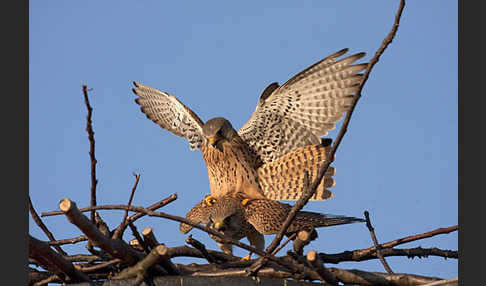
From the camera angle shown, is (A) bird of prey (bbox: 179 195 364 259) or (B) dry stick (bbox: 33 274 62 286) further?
(A) bird of prey (bbox: 179 195 364 259)

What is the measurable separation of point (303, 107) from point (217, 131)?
624 mm

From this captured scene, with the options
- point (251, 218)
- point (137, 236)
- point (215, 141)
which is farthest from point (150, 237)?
point (215, 141)

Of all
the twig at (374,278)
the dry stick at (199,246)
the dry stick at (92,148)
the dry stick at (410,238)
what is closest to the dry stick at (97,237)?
the dry stick at (199,246)

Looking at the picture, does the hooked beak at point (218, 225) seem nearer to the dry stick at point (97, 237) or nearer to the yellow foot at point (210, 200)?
the yellow foot at point (210, 200)

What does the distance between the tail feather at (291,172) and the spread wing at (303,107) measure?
58 millimetres

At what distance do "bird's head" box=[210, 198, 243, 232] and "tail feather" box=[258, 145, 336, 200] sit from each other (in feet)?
1.22

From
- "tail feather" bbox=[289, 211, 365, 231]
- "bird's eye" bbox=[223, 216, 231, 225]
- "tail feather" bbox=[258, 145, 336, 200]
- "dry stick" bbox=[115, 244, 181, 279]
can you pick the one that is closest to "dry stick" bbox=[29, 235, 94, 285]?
"dry stick" bbox=[115, 244, 181, 279]

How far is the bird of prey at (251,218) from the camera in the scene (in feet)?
13.5

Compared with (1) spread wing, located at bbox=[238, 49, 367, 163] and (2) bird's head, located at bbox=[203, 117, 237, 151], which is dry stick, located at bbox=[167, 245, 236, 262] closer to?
(2) bird's head, located at bbox=[203, 117, 237, 151]

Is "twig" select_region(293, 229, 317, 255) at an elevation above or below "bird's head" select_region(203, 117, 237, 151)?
below

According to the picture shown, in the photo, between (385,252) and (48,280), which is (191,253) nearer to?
(48,280)

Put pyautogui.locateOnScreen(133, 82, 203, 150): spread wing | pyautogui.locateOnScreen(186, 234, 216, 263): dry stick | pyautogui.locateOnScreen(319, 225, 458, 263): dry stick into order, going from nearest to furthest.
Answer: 1. pyautogui.locateOnScreen(186, 234, 216, 263): dry stick
2. pyautogui.locateOnScreen(319, 225, 458, 263): dry stick
3. pyautogui.locateOnScreen(133, 82, 203, 150): spread wing

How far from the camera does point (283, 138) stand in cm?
462

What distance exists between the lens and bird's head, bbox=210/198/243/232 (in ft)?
13.6
